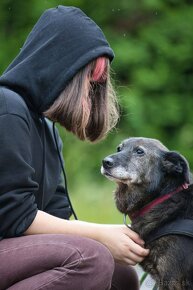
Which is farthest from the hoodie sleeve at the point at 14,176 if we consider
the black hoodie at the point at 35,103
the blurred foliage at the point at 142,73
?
the blurred foliage at the point at 142,73

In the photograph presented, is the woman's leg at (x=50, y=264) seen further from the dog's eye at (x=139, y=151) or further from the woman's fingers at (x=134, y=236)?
the dog's eye at (x=139, y=151)

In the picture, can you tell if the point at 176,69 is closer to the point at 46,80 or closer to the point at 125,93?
the point at 125,93

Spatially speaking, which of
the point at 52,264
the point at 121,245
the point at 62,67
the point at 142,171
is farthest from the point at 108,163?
the point at 52,264

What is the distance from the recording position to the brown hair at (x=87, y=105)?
3396 mm

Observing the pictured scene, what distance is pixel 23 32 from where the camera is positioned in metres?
8.81

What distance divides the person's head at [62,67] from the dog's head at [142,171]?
0.27 metres

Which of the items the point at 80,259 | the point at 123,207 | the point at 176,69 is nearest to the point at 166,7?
the point at 176,69

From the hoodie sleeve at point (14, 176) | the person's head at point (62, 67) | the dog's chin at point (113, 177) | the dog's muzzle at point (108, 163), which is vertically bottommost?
the dog's chin at point (113, 177)

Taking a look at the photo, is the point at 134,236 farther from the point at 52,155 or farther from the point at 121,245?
the point at 52,155

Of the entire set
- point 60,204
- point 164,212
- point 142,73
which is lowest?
point 142,73

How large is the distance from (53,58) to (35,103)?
0.23 meters

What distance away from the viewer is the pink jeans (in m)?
3.10

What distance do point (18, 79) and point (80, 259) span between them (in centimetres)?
88

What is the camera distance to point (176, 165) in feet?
11.3
